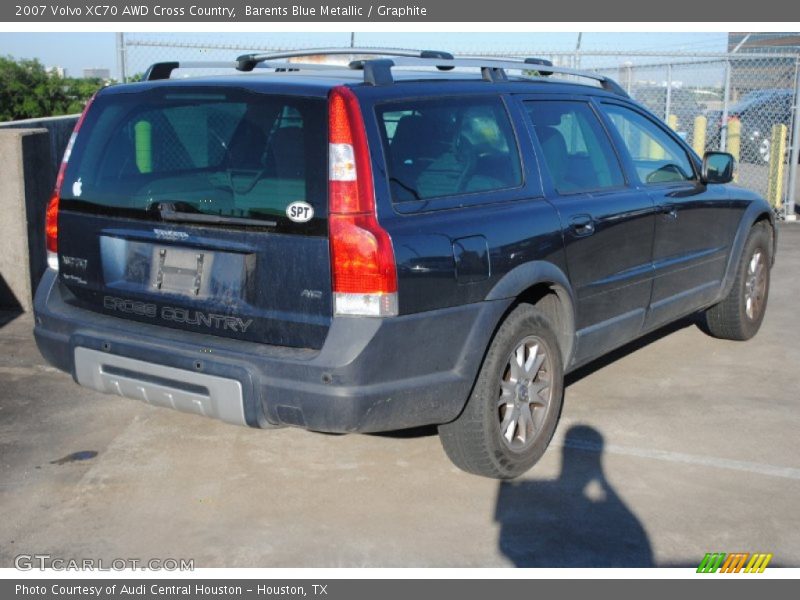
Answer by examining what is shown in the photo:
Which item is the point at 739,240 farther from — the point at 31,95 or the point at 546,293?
the point at 31,95

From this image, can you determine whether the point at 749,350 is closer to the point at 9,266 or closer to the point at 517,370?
the point at 517,370

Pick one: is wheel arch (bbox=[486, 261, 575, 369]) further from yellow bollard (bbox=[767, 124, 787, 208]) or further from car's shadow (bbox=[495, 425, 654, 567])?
yellow bollard (bbox=[767, 124, 787, 208])

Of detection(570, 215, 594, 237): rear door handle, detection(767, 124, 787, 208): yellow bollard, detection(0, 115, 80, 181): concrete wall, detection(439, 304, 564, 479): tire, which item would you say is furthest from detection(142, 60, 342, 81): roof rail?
detection(767, 124, 787, 208): yellow bollard

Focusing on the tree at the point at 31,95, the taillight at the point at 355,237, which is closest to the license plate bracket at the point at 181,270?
the taillight at the point at 355,237

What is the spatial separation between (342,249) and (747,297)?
430cm

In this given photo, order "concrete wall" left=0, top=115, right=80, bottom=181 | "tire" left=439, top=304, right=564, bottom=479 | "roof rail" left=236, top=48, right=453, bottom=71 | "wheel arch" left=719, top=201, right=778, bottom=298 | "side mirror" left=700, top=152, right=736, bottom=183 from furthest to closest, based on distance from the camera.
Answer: "concrete wall" left=0, top=115, right=80, bottom=181
"wheel arch" left=719, top=201, right=778, bottom=298
"side mirror" left=700, top=152, right=736, bottom=183
"roof rail" left=236, top=48, right=453, bottom=71
"tire" left=439, top=304, right=564, bottom=479

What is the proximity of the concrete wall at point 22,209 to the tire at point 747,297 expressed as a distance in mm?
4977

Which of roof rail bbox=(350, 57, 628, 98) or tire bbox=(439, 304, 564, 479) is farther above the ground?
roof rail bbox=(350, 57, 628, 98)

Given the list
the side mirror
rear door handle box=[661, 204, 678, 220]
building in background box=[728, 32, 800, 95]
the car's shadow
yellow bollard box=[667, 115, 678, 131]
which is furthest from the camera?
yellow bollard box=[667, 115, 678, 131]

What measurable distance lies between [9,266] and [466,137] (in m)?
4.39

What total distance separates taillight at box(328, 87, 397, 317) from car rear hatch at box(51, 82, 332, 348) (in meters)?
0.05

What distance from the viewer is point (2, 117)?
15.8 meters

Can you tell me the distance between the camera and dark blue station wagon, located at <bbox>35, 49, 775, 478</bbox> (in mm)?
3963

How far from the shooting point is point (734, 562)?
3.99 meters
